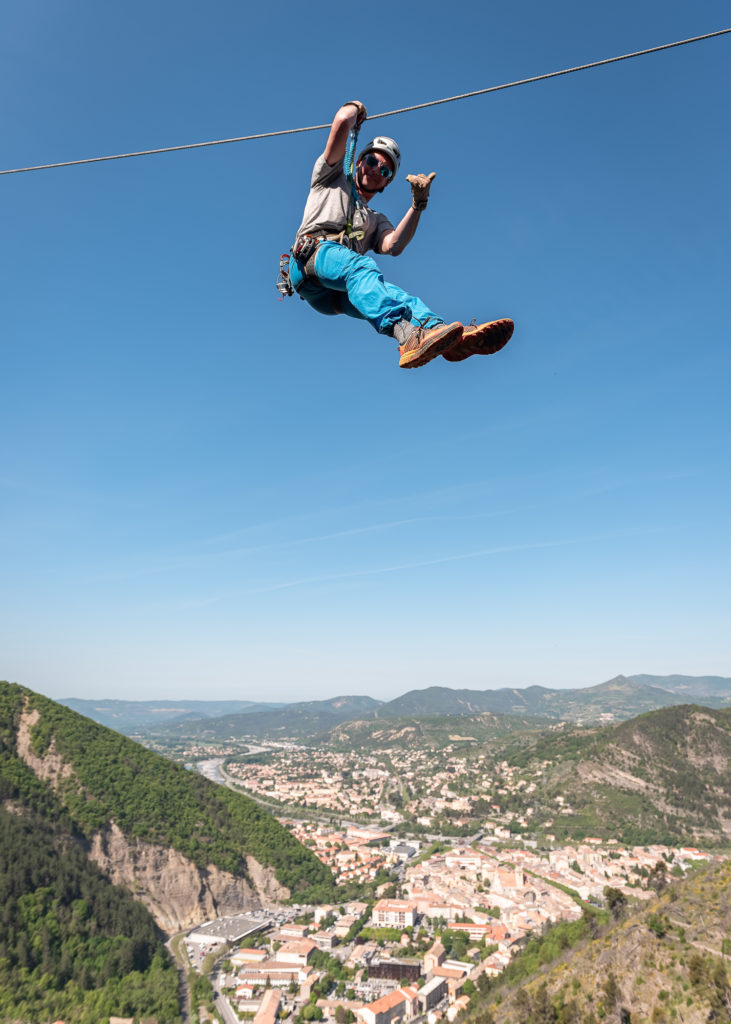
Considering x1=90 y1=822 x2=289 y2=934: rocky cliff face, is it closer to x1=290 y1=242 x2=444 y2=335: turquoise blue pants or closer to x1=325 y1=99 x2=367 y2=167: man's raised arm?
x1=290 y1=242 x2=444 y2=335: turquoise blue pants

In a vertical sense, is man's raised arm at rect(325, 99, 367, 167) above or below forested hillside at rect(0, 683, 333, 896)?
above

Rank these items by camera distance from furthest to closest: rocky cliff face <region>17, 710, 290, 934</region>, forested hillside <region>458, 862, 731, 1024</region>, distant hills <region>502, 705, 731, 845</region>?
1. distant hills <region>502, 705, 731, 845</region>
2. rocky cliff face <region>17, 710, 290, 934</region>
3. forested hillside <region>458, 862, 731, 1024</region>

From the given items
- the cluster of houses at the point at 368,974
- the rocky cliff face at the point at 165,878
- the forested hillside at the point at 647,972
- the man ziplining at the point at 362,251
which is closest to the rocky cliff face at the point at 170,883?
the rocky cliff face at the point at 165,878

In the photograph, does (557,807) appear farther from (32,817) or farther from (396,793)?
(32,817)

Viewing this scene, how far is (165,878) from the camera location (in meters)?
42.7

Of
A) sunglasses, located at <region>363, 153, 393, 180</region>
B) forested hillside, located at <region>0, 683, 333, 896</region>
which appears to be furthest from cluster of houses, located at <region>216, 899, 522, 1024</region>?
sunglasses, located at <region>363, 153, 393, 180</region>

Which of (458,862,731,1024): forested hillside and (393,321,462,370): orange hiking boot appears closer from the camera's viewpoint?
(393,321,462,370): orange hiking boot

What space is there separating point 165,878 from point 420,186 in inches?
2060

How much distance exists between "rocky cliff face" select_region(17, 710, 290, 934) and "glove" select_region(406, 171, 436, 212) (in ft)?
163

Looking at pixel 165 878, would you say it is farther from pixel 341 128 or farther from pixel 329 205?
pixel 341 128

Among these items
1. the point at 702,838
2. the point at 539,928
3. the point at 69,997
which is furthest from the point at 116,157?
the point at 702,838

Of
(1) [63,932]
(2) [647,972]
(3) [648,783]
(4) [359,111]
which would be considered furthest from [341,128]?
(3) [648,783]

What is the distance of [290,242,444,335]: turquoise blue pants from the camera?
Result: 3.43 meters

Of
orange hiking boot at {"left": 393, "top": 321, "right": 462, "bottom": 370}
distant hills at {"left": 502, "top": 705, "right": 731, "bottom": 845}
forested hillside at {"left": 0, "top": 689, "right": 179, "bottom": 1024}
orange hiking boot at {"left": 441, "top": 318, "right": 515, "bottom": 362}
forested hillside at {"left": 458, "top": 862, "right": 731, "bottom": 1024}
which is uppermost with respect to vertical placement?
orange hiking boot at {"left": 441, "top": 318, "right": 515, "bottom": 362}
